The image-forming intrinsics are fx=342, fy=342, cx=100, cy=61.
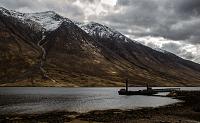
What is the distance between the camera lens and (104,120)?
6888 centimetres

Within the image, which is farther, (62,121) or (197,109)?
(197,109)

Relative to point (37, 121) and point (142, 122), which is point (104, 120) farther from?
point (37, 121)

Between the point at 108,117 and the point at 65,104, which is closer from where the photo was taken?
the point at 108,117

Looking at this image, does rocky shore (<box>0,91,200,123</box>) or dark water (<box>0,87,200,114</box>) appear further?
dark water (<box>0,87,200,114</box>)

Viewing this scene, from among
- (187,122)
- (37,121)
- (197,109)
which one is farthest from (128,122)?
(197,109)

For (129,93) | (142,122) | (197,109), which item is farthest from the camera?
(129,93)

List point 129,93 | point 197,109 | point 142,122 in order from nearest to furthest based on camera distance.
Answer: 1. point 142,122
2. point 197,109
3. point 129,93

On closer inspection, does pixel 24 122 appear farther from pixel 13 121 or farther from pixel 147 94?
pixel 147 94

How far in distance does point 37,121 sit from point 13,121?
4.85 m

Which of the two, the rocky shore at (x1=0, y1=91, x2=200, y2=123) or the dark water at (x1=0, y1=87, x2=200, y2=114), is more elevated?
the dark water at (x1=0, y1=87, x2=200, y2=114)

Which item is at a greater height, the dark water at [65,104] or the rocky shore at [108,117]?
the dark water at [65,104]

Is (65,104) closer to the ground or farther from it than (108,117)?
farther from it

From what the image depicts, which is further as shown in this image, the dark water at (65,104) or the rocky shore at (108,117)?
the dark water at (65,104)

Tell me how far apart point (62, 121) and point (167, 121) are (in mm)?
20279
